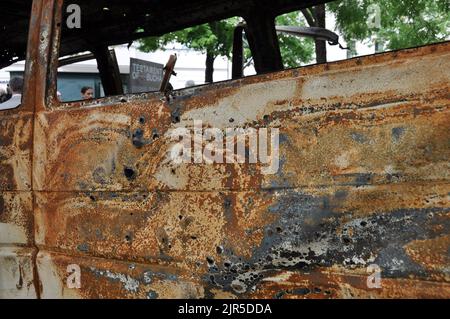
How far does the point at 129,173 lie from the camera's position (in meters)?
1.90

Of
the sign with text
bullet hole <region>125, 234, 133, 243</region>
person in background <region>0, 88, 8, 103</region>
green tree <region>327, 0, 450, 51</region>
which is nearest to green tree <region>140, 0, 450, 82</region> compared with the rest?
green tree <region>327, 0, 450, 51</region>

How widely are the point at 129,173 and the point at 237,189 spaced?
46cm

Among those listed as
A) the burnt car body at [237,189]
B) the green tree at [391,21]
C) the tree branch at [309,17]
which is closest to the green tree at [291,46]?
the tree branch at [309,17]

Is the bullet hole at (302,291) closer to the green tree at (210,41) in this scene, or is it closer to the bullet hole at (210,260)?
the bullet hole at (210,260)

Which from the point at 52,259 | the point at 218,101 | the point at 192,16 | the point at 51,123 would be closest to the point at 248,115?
the point at 218,101

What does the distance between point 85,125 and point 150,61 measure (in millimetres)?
710

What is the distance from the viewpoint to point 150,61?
259 cm

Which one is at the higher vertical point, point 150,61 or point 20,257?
point 150,61

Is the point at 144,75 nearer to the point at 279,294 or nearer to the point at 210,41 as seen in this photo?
the point at 210,41

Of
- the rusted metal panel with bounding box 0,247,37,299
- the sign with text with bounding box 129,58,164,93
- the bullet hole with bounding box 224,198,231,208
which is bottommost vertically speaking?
the rusted metal panel with bounding box 0,247,37,299

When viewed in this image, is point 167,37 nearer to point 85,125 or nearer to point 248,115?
point 85,125

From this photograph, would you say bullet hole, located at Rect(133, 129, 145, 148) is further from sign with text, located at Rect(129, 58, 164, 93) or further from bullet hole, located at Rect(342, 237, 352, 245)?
bullet hole, located at Rect(342, 237, 352, 245)

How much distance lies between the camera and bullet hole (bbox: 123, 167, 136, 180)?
1.89 metres

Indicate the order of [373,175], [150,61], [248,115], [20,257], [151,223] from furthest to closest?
1. [150,61]
2. [20,257]
3. [151,223]
4. [248,115]
5. [373,175]
